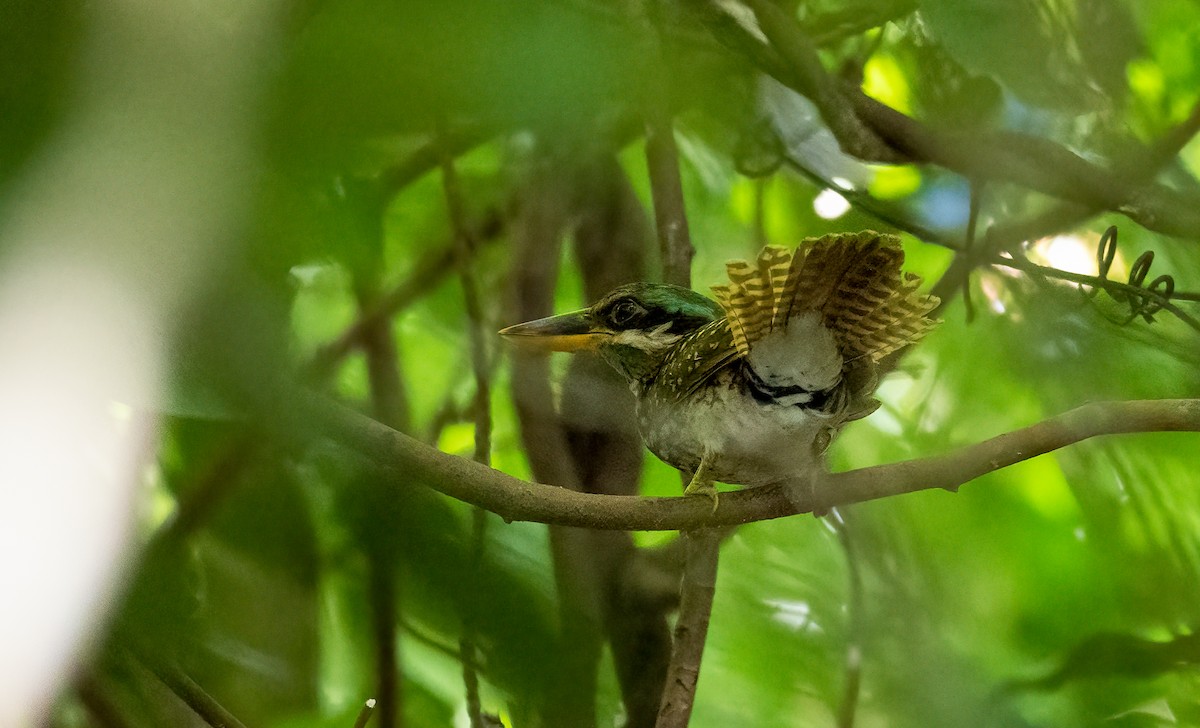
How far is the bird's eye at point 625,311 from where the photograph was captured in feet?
4.89

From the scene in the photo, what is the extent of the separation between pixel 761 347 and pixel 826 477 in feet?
0.64

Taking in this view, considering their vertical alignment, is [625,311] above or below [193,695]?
above

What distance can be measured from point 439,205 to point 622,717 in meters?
0.78

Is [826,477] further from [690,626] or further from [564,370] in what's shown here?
[564,370]

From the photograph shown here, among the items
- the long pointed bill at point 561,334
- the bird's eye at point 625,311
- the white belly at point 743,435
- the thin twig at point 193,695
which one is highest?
the bird's eye at point 625,311

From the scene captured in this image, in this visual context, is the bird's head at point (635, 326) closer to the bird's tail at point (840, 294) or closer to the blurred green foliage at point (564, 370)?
the blurred green foliage at point (564, 370)

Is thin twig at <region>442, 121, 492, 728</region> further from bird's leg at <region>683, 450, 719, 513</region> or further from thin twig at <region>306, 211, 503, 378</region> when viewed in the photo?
bird's leg at <region>683, 450, 719, 513</region>

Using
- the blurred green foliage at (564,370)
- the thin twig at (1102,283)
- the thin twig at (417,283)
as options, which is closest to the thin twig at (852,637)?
the blurred green foliage at (564,370)

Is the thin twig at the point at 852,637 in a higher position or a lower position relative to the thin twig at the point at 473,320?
lower

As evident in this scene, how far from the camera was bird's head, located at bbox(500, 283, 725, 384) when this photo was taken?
1.47m

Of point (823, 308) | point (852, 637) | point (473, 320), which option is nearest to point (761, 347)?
point (823, 308)

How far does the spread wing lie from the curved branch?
17cm

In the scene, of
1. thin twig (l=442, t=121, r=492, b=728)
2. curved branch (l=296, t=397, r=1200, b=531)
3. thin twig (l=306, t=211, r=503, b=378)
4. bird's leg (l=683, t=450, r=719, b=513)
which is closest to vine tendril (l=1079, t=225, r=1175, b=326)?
curved branch (l=296, t=397, r=1200, b=531)

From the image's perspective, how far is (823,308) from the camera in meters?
1.08
